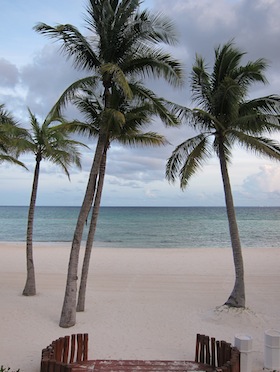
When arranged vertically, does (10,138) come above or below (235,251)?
above

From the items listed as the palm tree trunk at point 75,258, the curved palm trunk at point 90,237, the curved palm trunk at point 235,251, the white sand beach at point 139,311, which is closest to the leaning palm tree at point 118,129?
the curved palm trunk at point 90,237

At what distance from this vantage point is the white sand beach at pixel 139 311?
7.79 m

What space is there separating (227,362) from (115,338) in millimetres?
3225

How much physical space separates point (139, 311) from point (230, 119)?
6.15 m

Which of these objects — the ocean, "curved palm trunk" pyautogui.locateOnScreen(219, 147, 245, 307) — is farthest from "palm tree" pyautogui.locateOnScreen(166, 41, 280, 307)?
the ocean

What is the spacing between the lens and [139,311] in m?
10.6

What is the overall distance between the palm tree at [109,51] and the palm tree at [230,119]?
156cm

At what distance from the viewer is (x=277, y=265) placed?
19578 millimetres

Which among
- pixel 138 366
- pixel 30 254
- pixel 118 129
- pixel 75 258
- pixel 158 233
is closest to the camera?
pixel 138 366

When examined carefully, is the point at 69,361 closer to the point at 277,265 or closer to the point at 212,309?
the point at 212,309

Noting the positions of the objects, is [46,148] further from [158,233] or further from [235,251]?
[158,233]

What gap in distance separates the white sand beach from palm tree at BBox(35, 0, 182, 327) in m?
1.14

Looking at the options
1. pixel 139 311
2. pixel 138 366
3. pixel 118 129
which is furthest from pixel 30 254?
pixel 138 366

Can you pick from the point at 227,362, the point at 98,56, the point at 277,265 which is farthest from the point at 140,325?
the point at 277,265
